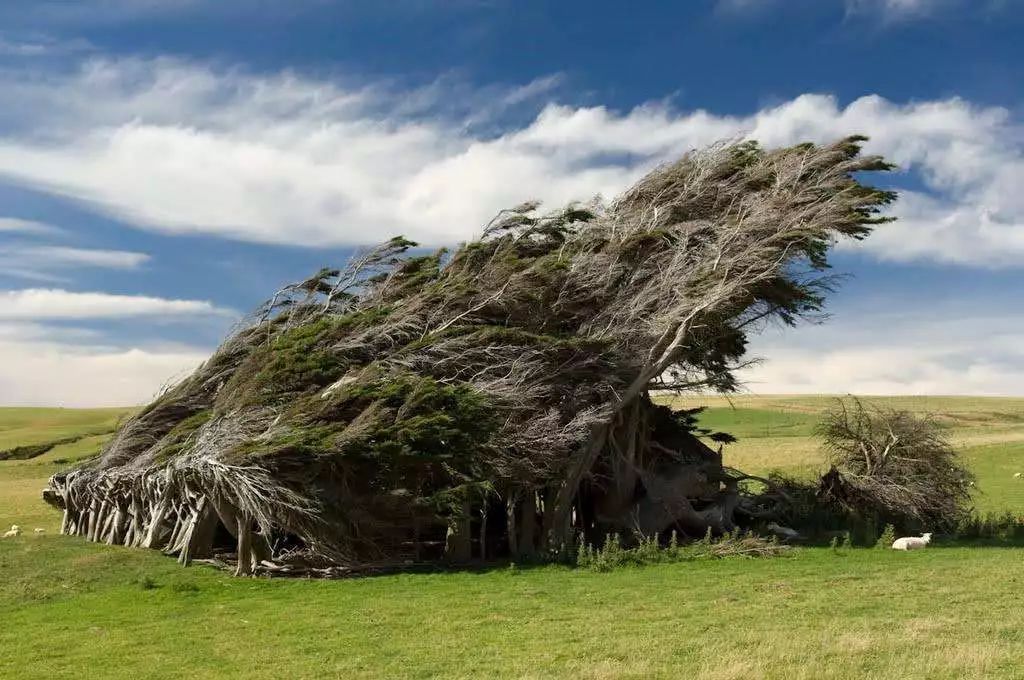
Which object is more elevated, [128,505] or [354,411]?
[354,411]

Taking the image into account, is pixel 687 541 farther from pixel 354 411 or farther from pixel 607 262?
pixel 354 411

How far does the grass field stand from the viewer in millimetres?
11125

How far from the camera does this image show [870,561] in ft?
69.5

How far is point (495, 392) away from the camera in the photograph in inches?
868

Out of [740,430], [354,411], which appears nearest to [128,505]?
[354,411]

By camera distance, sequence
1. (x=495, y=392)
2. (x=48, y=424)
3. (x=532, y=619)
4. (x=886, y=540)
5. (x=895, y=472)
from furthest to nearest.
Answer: (x=48, y=424) → (x=895, y=472) → (x=886, y=540) → (x=495, y=392) → (x=532, y=619)

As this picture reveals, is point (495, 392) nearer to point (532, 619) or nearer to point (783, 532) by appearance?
point (532, 619)

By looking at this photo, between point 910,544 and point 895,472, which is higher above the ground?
point 895,472

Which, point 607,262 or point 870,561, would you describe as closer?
point 870,561

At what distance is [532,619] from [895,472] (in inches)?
730

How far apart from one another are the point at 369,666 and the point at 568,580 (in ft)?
25.6

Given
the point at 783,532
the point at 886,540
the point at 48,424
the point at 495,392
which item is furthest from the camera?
the point at 48,424

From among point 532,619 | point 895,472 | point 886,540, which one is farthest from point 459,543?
point 895,472

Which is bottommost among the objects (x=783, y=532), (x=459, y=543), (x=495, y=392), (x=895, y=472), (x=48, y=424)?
(x=783, y=532)
